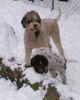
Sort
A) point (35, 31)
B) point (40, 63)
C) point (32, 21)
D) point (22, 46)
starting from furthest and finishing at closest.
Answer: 1. point (22, 46)
2. point (35, 31)
3. point (32, 21)
4. point (40, 63)

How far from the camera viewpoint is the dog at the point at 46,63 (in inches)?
202

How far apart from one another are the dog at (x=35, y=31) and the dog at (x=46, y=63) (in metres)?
0.40

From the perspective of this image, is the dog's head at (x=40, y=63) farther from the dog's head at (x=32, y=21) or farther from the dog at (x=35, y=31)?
the dog's head at (x=32, y=21)

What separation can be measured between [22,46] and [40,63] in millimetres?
2415

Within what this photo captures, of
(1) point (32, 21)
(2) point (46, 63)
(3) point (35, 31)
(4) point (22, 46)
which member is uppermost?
(1) point (32, 21)

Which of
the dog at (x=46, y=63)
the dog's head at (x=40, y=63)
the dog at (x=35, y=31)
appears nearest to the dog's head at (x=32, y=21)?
the dog at (x=35, y=31)

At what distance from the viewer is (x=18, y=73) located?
209 inches

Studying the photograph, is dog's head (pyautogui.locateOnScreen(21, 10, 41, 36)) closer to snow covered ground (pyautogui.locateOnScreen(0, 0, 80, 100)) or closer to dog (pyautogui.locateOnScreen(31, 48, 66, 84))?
dog (pyautogui.locateOnScreen(31, 48, 66, 84))

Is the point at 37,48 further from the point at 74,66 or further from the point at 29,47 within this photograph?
the point at 74,66

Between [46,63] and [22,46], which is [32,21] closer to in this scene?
[46,63]

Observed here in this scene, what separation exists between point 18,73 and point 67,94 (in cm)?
85

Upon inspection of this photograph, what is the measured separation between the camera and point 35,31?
568 cm

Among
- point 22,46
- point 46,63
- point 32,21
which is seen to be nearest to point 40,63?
point 46,63

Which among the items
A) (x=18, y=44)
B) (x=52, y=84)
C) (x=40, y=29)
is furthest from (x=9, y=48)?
(x=52, y=84)
